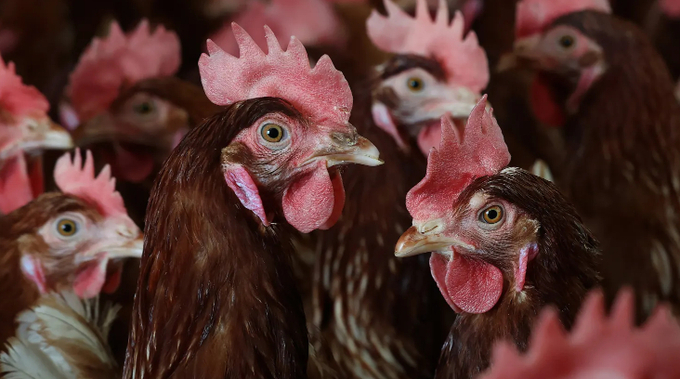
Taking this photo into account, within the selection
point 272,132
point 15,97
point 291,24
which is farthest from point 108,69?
point 272,132

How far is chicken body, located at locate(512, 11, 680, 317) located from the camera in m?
1.64

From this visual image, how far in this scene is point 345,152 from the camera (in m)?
1.05

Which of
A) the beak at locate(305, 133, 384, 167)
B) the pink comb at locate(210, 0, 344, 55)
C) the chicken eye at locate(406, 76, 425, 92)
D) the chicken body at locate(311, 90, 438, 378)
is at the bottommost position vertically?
the chicken body at locate(311, 90, 438, 378)

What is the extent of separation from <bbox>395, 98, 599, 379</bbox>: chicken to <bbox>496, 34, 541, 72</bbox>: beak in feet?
2.41

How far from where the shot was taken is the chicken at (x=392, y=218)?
142 centimetres

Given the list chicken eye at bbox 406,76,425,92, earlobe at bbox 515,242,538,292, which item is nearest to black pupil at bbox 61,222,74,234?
chicken eye at bbox 406,76,425,92

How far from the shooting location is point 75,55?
219 centimetres

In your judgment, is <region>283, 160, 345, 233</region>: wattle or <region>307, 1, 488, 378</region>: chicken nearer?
<region>283, 160, 345, 233</region>: wattle

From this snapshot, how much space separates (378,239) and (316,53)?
0.70m

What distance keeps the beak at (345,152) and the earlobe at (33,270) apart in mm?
659

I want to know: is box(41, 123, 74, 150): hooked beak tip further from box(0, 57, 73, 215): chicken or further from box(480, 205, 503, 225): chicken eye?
box(480, 205, 503, 225): chicken eye

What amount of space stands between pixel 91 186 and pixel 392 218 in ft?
1.98

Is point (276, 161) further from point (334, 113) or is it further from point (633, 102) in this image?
point (633, 102)

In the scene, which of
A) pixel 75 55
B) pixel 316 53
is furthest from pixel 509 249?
pixel 75 55
